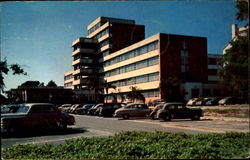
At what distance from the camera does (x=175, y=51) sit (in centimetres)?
2864

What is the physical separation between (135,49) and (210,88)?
33.1m

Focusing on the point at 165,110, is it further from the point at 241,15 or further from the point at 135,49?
the point at 135,49

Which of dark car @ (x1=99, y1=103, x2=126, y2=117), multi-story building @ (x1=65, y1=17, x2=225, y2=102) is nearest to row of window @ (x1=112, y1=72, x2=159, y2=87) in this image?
multi-story building @ (x1=65, y1=17, x2=225, y2=102)

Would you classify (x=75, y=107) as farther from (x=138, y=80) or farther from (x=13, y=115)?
(x=13, y=115)

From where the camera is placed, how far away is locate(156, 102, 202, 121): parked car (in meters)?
21.0

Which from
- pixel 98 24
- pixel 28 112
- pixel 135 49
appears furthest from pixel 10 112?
pixel 98 24

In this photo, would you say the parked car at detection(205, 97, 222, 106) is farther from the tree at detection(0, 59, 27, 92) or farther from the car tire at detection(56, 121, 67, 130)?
the tree at detection(0, 59, 27, 92)

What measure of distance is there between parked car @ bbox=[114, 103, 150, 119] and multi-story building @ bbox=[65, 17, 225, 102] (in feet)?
13.5

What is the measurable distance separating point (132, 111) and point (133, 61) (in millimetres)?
35479

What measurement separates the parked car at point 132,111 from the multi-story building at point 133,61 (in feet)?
13.5

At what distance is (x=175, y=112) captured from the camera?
69.6 ft

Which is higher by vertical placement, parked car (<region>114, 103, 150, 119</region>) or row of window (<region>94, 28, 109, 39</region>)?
row of window (<region>94, 28, 109, 39</region>)

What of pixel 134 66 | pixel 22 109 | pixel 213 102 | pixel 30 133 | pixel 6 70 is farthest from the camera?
pixel 134 66

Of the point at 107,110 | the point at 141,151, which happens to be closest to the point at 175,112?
the point at 107,110
